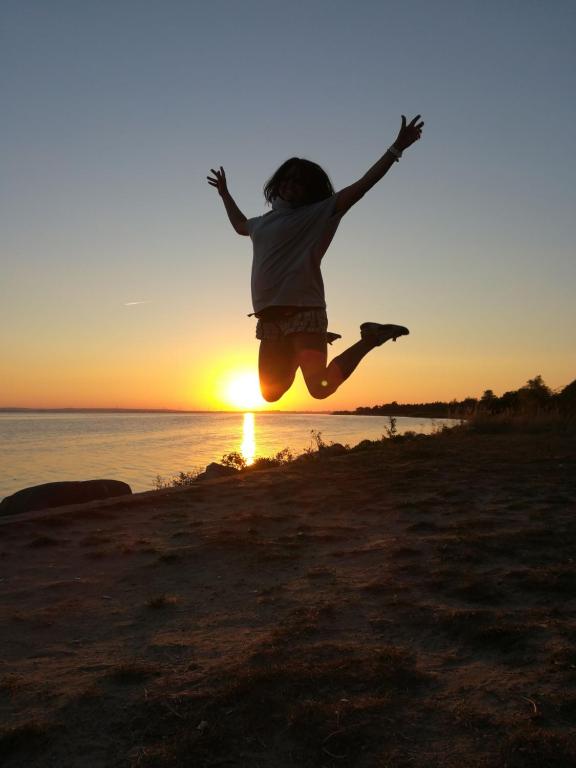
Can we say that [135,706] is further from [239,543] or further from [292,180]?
[292,180]

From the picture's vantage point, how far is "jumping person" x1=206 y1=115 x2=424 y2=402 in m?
4.17

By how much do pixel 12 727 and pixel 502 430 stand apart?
1432 centimetres

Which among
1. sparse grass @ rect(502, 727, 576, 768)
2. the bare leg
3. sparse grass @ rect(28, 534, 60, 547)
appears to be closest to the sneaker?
the bare leg

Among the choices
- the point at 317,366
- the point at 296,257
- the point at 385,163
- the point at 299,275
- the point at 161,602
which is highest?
the point at 385,163

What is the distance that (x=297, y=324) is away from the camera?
13.8 feet

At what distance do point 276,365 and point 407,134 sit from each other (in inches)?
69.1

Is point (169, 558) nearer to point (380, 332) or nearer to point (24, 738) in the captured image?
point (380, 332)

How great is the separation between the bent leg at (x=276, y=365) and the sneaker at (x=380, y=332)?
61cm

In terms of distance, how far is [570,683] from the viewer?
2.74 m

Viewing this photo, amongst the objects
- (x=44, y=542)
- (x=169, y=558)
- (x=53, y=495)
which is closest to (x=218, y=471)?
(x=53, y=495)

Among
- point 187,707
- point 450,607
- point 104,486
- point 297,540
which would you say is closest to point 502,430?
point 104,486

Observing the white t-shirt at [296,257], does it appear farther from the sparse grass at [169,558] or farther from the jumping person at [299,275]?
the sparse grass at [169,558]

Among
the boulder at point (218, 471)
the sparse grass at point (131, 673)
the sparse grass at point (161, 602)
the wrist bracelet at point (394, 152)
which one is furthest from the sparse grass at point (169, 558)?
the boulder at point (218, 471)

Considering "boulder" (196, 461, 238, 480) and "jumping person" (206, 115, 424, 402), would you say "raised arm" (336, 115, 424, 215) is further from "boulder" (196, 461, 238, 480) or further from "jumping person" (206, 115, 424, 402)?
"boulder" (196, 461, 238, 480)
